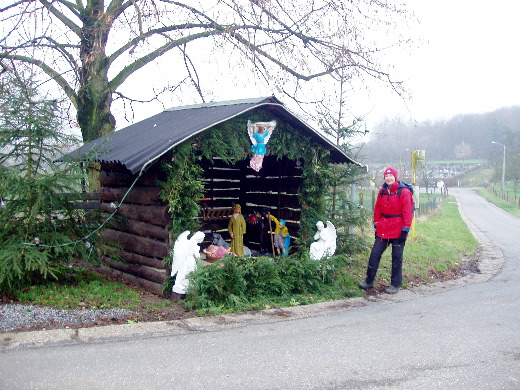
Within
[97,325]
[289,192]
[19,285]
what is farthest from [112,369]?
[289,192]

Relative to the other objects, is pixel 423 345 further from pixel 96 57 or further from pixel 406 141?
pixel 406 141

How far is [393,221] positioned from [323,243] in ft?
3.87

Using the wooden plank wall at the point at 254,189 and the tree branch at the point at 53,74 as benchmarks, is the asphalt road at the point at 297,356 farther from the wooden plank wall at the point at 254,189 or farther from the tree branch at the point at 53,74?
the tree branch at the point at 53,74

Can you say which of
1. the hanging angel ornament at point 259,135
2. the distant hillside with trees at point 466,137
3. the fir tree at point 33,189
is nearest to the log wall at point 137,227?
the fir tree at point 33,189

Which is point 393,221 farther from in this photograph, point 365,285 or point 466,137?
point 466,137

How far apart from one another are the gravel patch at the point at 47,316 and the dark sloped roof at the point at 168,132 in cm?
174

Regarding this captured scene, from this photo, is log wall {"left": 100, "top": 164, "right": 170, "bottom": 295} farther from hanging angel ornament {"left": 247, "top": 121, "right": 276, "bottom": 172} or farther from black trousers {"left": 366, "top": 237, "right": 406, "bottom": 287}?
black trousers {"left": 366, "top": 237, "right": 406, "bottom": 287}

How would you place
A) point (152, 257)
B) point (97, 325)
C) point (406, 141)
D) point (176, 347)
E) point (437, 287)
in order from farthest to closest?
point (406, 141) < point (437, 287) < point (152, 257) < point (97, 325) < point (176, 347)

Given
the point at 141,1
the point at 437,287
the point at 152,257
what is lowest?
the point at 437,287

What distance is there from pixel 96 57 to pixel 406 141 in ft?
196

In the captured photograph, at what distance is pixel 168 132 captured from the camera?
729 centimetres

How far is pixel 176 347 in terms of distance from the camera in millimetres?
4840

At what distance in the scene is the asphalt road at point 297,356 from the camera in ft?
13.3

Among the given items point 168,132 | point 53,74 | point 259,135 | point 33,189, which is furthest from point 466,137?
point 33,189
